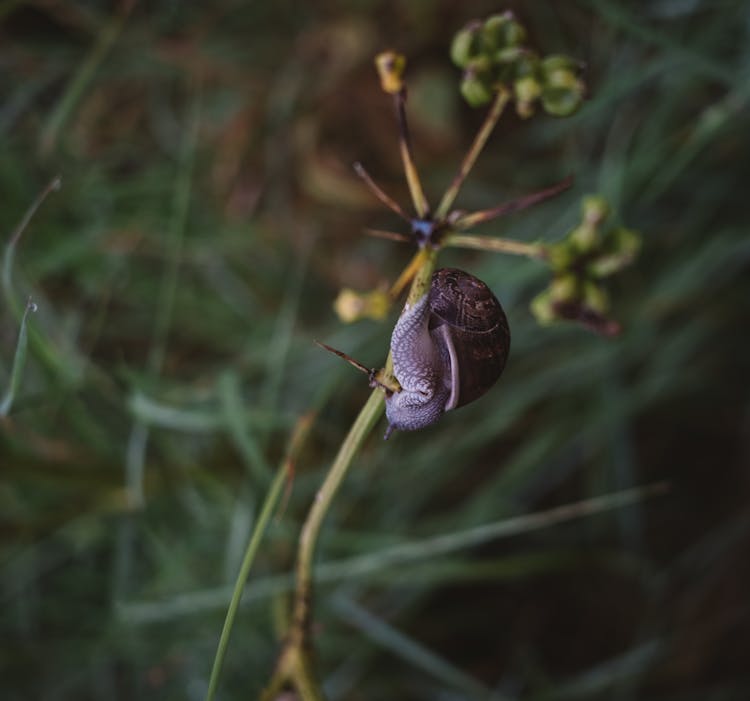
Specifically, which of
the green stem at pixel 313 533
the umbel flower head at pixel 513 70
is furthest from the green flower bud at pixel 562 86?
the green stem at pixel 313 533

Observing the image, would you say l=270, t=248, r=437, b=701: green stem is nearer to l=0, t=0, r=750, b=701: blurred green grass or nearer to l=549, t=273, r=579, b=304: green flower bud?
l=549, t=273, r=579, b=304: green flower bud

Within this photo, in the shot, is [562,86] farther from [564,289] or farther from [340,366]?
[340,366]

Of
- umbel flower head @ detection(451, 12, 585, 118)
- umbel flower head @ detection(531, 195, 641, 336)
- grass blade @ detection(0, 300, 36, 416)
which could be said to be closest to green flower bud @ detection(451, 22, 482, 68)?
umbel flower head @ detection(451, 12, 585, 118)

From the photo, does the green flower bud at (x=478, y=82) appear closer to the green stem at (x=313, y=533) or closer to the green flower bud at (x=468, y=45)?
the green flower bud at (x=468, y=45)

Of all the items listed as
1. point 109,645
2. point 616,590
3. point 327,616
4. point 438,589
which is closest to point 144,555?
point 109,645

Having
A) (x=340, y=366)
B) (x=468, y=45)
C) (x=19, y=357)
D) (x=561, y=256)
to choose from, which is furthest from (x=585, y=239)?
(x=340, y=366)

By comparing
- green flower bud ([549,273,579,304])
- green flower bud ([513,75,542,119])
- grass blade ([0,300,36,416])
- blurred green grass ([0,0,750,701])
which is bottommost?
blurred green grass ([0,0,750,701])
